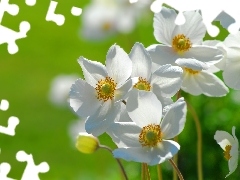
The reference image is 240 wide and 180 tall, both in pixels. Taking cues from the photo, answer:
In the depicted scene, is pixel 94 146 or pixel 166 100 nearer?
pixel 166 100

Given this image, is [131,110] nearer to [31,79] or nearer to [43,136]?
[43,136]

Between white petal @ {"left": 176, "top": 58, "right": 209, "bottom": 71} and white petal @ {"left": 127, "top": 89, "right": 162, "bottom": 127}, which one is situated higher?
white petal @ {"left": 176, "top": 58, "right": 209, "bottom": 71}

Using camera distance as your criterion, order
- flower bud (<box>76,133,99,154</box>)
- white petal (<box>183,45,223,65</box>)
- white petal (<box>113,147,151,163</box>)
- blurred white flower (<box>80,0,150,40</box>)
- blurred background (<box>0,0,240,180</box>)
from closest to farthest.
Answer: white petal (<box>113,147,151,163</box>)
white petal (<box>183,45,223,65</box>)
flower bud (<box>76,133,99,154</box>)
blurred background (<box>0,0,240,180</box>)
blurred white flower (<box>80,0,150,40</box>)

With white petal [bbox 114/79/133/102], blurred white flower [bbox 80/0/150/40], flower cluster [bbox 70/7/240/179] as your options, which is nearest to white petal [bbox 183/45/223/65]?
flower cluster [bbox 70/7/240/179]

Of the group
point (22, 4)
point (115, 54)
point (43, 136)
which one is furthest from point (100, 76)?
point (22, 4)

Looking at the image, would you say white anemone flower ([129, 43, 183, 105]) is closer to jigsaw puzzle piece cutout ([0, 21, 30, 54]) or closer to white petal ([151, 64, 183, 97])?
white petal ([151, 64, 183, 97])

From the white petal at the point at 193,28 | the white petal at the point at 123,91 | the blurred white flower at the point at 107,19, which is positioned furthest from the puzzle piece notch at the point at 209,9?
the blurred white flower at the point at 107,19

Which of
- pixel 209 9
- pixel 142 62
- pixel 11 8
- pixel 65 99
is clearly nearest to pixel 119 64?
pixel 142 62
